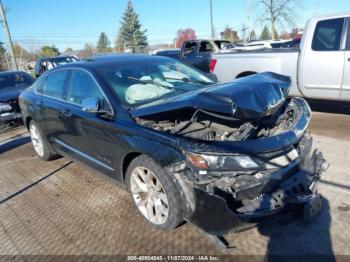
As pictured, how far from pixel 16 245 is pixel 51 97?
2217 millimetres

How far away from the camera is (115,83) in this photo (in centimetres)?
383

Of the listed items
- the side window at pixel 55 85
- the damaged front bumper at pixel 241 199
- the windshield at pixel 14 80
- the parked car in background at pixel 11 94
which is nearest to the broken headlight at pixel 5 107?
the parked car in background at pixel 11 94

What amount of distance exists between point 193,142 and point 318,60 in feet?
14.7

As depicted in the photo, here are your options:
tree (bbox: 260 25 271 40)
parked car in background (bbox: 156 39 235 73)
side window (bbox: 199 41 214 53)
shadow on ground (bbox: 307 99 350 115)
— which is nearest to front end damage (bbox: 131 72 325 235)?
shadow on ground (bbox: 307 99 350 115)

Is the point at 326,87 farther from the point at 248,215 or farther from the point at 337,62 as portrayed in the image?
the point at 248,215

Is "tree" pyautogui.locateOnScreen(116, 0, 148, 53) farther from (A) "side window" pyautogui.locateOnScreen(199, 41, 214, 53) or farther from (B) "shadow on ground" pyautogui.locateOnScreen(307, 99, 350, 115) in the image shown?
(B) "shadow on ground" pyautogui.locateOnScreen(307, 99, 350, 115)

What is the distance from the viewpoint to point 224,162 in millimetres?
2715

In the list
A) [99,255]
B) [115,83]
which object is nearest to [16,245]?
[99,255]

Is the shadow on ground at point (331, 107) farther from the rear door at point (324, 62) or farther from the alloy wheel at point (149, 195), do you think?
the alloy wheel at point (149, 195)

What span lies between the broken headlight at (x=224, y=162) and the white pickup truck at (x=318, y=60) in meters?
4.20

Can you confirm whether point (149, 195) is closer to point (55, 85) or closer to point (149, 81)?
point (149, 81)

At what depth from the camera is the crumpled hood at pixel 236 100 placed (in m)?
2.93

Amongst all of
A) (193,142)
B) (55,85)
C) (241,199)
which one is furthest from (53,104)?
(241,199)

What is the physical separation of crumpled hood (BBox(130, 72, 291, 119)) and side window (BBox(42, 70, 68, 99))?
167 centimetres
